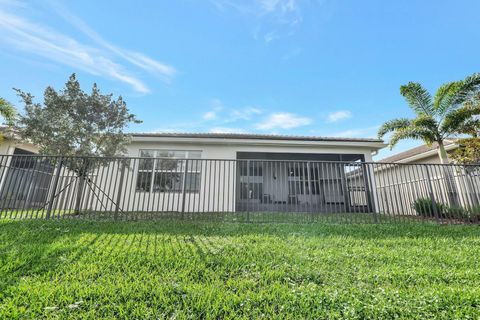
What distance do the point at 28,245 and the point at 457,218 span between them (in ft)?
35.9

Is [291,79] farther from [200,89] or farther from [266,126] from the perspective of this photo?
[200,89]

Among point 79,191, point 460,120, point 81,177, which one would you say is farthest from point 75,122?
point 460,120

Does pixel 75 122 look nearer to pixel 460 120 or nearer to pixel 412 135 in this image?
pixel 412 135

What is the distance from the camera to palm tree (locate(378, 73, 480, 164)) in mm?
9062

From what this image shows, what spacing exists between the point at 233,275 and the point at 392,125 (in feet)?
35.9

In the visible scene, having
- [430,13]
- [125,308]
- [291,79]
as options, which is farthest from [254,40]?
[125,308]

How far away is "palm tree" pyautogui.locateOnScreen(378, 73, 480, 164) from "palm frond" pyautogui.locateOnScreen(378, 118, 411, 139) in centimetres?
21

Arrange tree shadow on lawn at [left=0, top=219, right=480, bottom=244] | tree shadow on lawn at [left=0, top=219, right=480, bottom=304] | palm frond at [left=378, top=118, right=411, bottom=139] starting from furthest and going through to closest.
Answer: palm frond at [left=378, top=118, right=411, bottom=139], tree shadow on lawn at [left=0, top=219, right=480, bottom=244], tree shadow on lawn at [left=0, top=219, right=480, bottom=304]

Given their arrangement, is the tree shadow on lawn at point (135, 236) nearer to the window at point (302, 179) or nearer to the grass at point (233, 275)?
the grass at point (233, 275)

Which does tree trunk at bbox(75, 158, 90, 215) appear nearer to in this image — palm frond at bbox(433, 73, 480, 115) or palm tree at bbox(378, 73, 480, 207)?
palm tree at bbox(378, 73, 480, 207)

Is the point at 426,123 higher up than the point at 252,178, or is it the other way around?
the point at 426,123

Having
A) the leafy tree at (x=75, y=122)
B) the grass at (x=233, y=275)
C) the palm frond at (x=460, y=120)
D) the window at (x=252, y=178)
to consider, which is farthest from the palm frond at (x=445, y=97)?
the leafy tree at (x=75, y=122)

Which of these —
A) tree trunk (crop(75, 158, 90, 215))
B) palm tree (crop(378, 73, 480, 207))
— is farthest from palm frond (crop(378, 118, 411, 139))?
tree trunk (crop(75, 158, 90, 215))

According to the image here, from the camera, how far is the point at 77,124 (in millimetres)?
7559
